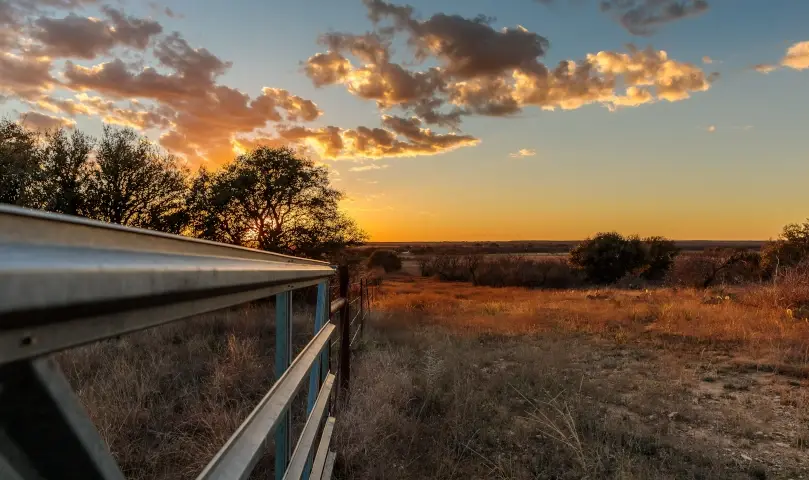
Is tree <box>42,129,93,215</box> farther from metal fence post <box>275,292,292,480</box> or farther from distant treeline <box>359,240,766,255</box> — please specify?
distant treeline <box>359,240,766,255</box>

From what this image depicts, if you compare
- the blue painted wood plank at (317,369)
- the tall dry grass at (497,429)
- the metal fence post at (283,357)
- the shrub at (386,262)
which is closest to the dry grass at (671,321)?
the tall dry grass at (497,429)

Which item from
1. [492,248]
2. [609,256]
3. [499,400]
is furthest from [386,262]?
[492,248]

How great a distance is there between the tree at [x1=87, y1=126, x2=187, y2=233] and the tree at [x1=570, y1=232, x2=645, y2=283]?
29971 mm

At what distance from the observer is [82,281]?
46 centimetres

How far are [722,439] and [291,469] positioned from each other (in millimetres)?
5584

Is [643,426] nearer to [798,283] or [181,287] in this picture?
[181,287]

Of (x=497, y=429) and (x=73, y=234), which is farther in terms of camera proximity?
(x=497, y=429)

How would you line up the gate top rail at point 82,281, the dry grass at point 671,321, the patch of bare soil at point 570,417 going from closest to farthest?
the gate top rail at point 82,281, the patch of bare soil at point 570,417, the dry grass at point 671,321

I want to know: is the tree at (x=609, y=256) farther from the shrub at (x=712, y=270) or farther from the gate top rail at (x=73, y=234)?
the gate top rail at (x=73, y=234)

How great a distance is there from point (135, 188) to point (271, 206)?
15.8 ft

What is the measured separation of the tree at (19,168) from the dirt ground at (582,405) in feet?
35.2

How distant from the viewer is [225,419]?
4.22m

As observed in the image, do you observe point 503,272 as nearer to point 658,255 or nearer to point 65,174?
point 658,255

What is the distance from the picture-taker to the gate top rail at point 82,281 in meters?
0.39
